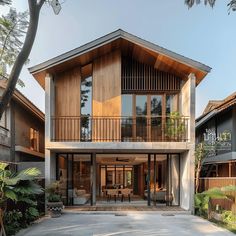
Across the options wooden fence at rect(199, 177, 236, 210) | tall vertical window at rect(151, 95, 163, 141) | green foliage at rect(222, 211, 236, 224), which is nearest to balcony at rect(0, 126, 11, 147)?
tall vertical window at rect(151, 95, 163, 141)

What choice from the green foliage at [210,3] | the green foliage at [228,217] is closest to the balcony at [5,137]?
the green foliage at [228,217]

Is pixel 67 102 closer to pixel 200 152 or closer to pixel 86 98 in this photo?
pixel 86 98

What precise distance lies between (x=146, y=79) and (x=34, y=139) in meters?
8.62

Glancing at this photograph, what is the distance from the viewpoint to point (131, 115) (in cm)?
1705

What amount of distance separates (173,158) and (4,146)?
25.7 ft

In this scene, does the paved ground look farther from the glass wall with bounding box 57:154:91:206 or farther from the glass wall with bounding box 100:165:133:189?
the glass wall with bounding box 100:165:133:189

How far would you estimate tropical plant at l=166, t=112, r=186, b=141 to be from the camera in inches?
643

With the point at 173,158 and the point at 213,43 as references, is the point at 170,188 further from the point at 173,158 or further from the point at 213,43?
the point at 213,43

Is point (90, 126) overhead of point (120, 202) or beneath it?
Answer: overhead

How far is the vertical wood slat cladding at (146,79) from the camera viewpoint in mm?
17234

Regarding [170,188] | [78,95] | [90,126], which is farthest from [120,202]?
[78,95]

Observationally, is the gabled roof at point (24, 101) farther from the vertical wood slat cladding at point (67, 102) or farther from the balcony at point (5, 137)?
the vertical wood slat cladding at point (67, 102)

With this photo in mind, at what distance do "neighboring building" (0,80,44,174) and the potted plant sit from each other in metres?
1.91

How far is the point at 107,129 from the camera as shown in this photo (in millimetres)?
16750
